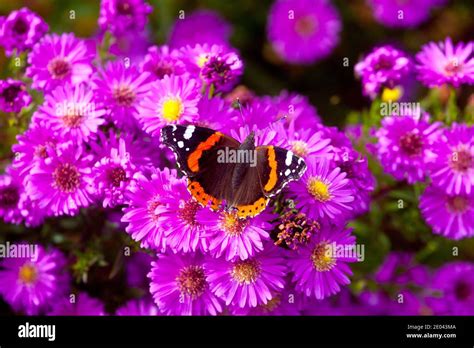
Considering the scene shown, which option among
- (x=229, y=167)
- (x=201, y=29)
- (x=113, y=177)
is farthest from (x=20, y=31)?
(x=201, y=29)

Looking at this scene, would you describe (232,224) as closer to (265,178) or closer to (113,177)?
(265,178)

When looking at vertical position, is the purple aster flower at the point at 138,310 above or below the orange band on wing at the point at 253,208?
below

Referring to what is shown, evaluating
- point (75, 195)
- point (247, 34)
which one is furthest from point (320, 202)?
point (247, 34)

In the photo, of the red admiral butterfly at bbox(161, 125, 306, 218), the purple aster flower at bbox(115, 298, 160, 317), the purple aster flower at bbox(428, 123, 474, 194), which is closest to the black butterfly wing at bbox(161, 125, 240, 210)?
the red admiral butterfly at bbox(161, 125, 306, 218)

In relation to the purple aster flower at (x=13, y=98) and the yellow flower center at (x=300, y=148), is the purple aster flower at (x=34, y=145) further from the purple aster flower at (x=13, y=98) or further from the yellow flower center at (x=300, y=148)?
the yellow flower center at (x=300, y=148)

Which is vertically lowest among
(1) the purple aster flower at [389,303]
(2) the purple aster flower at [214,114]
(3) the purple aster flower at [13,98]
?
(1) the purple aster flower at [389,303]

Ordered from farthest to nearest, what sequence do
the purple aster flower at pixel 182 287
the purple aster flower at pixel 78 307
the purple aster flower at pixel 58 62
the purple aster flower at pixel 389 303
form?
the purple aster flower at pixel 389 303 < the purple aster flower at pixel 78 307 < the purple aster flower at pixel 58 62 < the purple aster flower at pixel 182 287

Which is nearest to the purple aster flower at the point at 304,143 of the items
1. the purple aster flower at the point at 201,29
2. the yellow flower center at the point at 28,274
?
the yellow flower center at the point at 28,274
